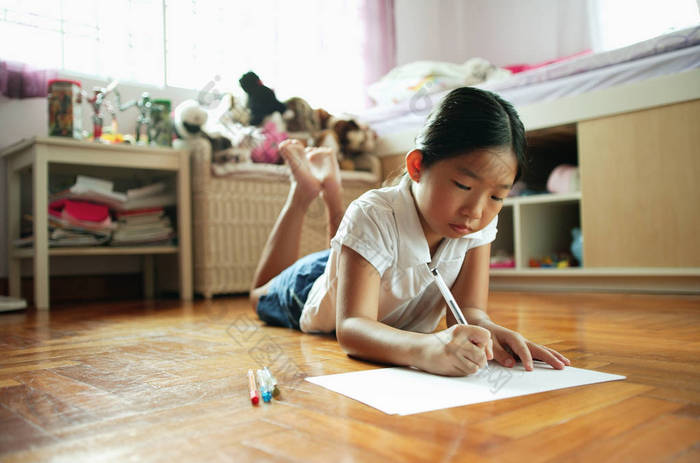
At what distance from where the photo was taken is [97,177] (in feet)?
7.22

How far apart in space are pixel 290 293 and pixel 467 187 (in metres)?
0.58

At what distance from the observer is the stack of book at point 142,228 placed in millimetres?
2069

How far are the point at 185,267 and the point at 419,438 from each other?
1.73 meters

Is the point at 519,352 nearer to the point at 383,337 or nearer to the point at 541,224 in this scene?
the point at 383,337

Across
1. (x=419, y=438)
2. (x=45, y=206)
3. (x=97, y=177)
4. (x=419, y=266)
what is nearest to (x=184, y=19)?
(x=97, y=177)

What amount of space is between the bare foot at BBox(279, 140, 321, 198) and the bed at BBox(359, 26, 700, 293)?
59 cm

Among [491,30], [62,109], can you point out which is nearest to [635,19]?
[491,30]

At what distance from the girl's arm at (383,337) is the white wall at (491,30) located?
2.62 metres

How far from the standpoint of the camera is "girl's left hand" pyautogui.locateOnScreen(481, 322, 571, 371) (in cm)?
71

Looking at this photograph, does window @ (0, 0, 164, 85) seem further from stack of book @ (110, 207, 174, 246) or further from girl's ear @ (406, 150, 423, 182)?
girl's ear @ (406, 150, 423, 182)

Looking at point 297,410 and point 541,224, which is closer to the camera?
point 297,410

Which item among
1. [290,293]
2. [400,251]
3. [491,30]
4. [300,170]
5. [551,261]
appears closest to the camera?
[400,251]

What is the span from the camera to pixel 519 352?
2.33 feet

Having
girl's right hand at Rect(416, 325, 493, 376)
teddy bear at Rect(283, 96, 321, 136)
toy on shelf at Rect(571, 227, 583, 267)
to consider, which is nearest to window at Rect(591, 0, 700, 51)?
toy on shelf at Rect(571, 227, 583, 267)
